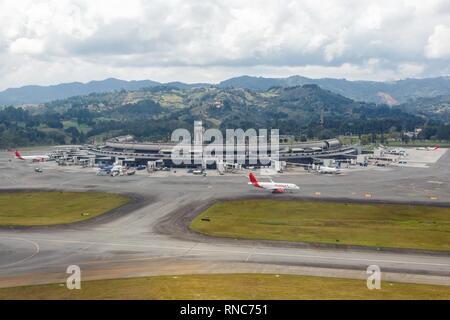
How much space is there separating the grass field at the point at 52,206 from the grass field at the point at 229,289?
122 feet

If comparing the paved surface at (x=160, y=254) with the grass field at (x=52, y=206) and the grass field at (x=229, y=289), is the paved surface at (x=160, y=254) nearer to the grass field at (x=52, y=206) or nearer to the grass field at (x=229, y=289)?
the grass field at (x=229, y=289)

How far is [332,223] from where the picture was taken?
84.2 m

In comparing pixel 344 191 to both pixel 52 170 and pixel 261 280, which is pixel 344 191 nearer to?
pixel 261 280

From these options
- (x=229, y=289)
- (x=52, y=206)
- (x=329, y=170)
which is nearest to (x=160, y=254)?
(x=229, y=289)

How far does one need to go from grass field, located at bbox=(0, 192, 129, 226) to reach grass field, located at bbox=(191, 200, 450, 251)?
25210 mm

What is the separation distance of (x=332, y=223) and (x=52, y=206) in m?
64.2

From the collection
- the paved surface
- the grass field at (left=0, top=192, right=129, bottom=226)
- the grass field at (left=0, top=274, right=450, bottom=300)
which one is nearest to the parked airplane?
the paved surface

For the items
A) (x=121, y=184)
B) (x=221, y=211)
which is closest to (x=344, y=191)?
(x=221, y=211)

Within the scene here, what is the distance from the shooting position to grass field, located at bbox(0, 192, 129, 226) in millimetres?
88312

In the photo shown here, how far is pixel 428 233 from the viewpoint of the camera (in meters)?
76.2

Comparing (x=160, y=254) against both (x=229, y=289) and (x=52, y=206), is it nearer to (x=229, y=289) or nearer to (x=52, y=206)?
(x=229, y=289)
